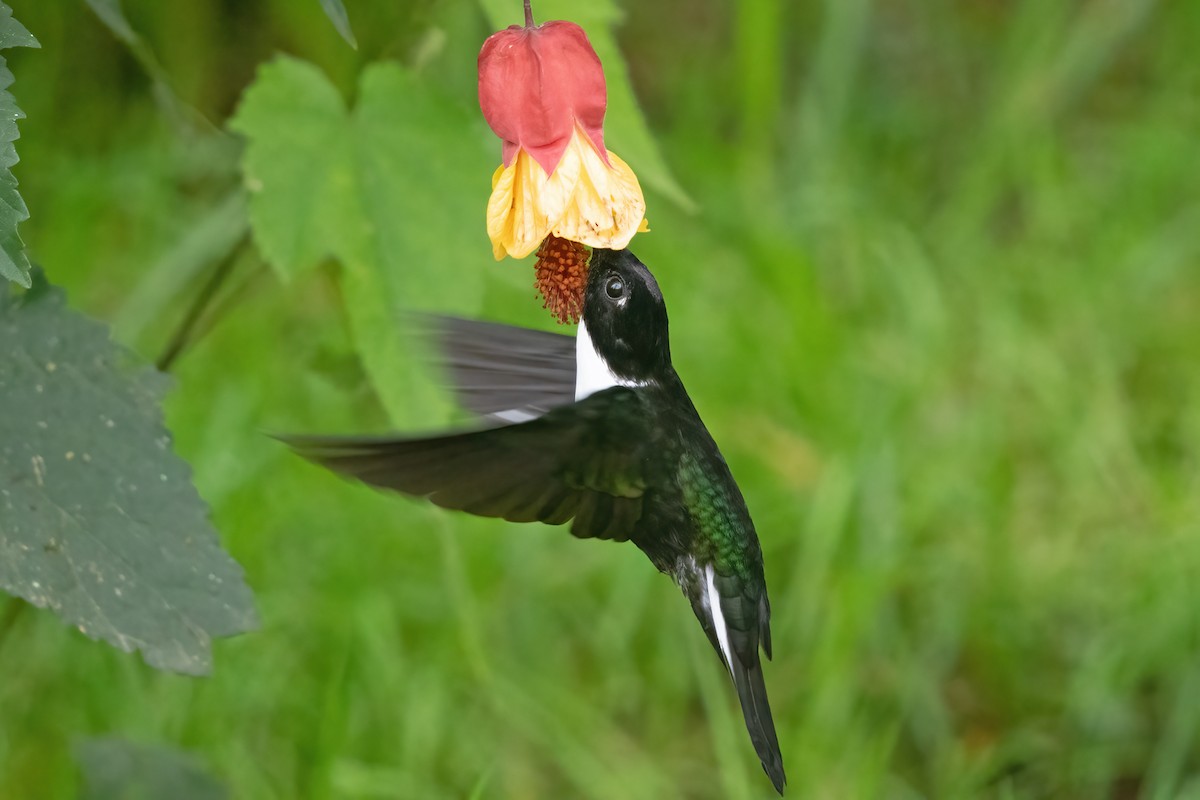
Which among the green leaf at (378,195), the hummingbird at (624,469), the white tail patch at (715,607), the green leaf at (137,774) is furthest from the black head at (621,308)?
the green leaf at (137,774)

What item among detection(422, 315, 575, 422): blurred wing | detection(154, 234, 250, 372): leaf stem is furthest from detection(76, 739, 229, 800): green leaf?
detection(422, 315, 575, 422): blurred wing

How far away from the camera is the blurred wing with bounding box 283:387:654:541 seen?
562 mm

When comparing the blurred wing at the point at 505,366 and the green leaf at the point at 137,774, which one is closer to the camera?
the blurred wing at the point at 505,366

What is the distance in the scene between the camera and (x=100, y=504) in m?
0.81

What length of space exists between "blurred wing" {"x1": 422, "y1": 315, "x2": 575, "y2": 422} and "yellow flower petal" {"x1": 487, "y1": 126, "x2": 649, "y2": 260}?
16cm

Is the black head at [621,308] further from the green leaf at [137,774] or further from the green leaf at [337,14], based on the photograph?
the green leaf at [137,774]

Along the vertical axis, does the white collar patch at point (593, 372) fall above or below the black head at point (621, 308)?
below

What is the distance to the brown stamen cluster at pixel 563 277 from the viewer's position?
0.63m

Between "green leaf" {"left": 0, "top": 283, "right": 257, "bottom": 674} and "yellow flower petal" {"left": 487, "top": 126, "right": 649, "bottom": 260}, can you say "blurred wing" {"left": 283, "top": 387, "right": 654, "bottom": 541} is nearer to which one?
"yellow flower petal" {"left": 487, "top": 126, "right": 649, "bottom": 260}

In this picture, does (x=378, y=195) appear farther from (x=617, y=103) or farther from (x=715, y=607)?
(x=715, y=607)

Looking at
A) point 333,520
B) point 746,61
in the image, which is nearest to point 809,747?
point 333,520

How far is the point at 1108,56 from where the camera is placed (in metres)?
2.85

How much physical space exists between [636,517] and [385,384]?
27 centimetres

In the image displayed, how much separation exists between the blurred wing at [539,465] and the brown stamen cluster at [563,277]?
0.13 ft
